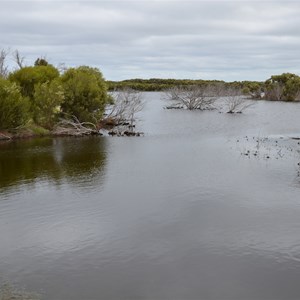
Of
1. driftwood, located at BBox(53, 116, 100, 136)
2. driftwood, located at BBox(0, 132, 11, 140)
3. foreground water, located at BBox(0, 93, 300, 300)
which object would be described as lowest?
foreground water, located at BBox(0, 93, 300, 300)

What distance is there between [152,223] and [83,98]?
42.6 meters

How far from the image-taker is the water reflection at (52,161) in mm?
33844

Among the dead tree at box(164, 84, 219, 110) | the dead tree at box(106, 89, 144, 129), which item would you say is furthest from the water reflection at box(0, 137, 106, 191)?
the dead tree at box(164, 84, 219, 110)

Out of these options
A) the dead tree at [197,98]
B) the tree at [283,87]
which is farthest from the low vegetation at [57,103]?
the tree at [283,87]

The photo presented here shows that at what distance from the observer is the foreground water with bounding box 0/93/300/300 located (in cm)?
1705

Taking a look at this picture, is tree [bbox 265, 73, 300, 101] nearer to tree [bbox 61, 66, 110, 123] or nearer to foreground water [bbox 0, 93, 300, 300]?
tree [bbox 61, 66, 110, 123]

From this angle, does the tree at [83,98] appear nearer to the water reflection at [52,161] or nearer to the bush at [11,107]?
the bush at [11,107]

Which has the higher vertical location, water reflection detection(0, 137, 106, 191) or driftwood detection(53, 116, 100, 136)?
driftwood detection(53, 116, 100, 136)

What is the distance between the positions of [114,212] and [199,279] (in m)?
8.90

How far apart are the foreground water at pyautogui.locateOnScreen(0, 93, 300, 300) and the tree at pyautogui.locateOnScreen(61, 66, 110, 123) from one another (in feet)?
64.0

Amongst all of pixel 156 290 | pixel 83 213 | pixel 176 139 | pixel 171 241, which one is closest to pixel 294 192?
pixel 171 241

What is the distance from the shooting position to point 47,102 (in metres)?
60.4

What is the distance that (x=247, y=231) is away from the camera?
2228cm

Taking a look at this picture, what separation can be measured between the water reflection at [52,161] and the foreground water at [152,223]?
16cm
